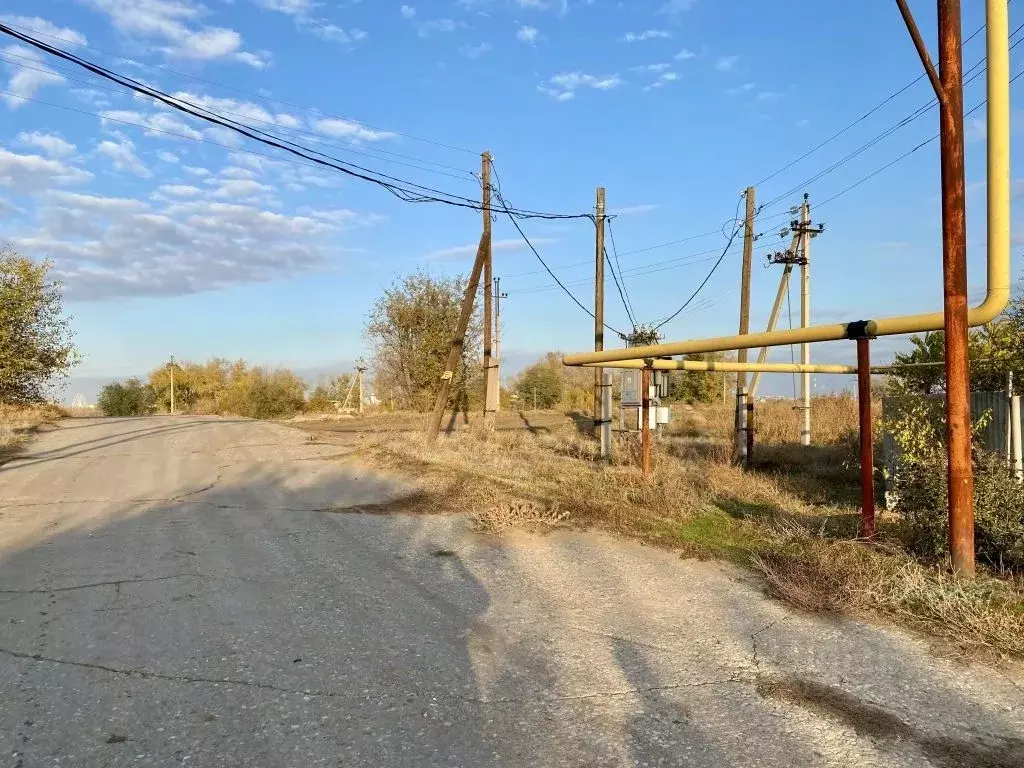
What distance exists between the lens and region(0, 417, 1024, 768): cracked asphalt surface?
3.42m

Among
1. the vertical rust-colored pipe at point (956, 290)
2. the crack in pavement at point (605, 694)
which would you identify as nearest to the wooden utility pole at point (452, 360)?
the vertical rust-colored pipe at point (956, 290)

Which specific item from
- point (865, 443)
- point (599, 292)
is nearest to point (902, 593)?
point (865, 443)

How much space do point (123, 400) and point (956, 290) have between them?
50.7 metres

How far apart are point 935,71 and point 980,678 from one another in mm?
4431

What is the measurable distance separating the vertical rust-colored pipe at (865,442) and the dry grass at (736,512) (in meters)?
0.34

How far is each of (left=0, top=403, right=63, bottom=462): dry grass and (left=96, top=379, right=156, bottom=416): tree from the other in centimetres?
2232

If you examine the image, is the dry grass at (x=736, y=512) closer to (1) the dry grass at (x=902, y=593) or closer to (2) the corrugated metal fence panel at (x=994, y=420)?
(1) the dry grass at (x=902, y=593)

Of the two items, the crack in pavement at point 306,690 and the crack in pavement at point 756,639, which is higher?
the crack in pavement at point 306,690

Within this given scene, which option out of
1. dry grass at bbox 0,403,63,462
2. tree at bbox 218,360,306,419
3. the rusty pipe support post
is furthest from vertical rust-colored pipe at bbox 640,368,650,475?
tree at bbox 218,360,306,419

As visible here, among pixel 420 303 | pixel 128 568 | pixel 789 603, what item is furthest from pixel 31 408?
pixel 789 603

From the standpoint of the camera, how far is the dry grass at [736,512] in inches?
208

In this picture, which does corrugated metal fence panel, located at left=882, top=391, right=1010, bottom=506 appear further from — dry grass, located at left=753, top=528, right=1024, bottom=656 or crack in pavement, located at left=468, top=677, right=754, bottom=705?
crack in pavement, located at left=468, top=677, right=754, bottom=705

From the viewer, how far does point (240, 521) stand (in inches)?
350

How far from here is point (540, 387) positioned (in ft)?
164
